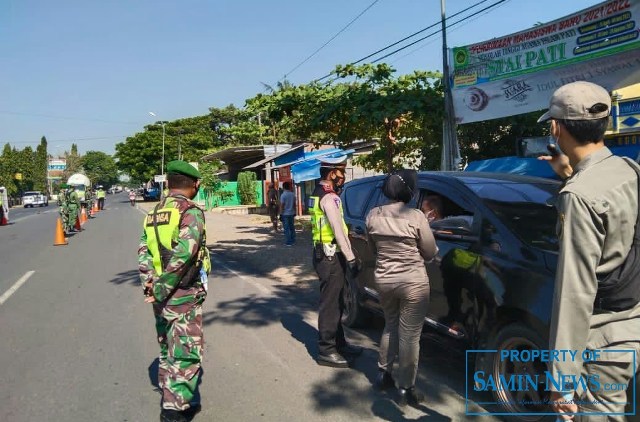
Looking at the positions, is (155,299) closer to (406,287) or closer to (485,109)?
(406,287)

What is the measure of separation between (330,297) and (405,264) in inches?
48.0

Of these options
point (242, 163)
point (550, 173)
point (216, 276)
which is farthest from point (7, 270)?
point (242, 163)

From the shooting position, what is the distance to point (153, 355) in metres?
5.10

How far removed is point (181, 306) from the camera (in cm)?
342

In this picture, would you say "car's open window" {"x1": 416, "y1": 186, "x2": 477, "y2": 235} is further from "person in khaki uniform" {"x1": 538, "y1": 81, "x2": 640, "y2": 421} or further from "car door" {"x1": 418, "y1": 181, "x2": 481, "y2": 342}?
"person in khaki uniform" {"x1": 538, "y1": 81, "x2": 640, "y2": 421}

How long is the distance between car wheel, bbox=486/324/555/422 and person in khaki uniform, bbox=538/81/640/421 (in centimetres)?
133

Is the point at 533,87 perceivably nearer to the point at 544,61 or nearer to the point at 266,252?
the point at 544,61

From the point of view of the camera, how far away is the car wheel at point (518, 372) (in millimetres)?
3119

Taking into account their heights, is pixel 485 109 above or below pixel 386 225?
above

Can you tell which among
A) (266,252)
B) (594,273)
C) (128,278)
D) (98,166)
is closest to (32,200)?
(266,252)

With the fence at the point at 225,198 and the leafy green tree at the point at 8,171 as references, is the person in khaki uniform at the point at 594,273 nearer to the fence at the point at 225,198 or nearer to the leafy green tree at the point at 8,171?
the fence at the point at 225,198

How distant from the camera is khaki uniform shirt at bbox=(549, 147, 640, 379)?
5.34 feet

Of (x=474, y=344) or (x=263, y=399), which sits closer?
(x=474, y=344)

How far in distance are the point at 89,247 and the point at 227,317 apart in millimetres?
9695
